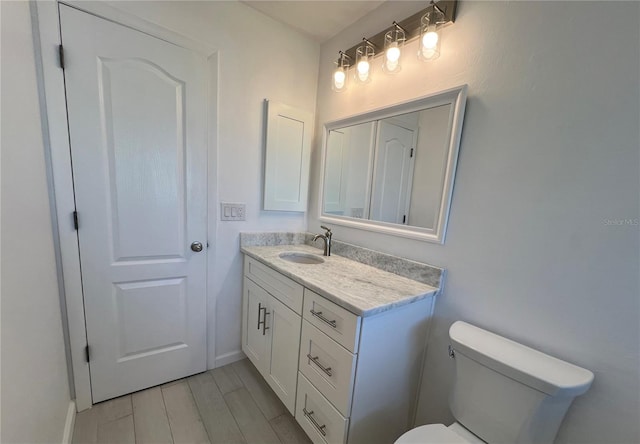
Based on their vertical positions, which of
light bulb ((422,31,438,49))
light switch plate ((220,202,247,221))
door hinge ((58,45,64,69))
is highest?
light bulb ((422,31,438,49))

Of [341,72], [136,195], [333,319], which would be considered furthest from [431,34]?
[136,195]

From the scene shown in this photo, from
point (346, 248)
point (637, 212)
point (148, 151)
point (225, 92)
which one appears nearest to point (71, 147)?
point (148, 151)

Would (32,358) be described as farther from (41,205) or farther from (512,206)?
(512,206)

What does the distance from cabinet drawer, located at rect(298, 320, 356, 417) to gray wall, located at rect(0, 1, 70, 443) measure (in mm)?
921

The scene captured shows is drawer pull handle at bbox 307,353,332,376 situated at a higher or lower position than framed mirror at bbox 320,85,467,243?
lower

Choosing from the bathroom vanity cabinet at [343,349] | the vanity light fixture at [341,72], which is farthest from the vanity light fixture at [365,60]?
the bathroom vanity cabinet at [343,349]

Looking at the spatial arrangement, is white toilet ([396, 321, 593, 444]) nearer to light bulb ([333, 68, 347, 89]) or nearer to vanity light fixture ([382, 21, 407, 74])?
vanity light fixture ([382, 21, 407, 74])

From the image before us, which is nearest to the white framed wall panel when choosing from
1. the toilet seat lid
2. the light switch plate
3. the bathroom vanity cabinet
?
the light switch plate

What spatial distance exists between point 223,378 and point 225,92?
1897 millimetres

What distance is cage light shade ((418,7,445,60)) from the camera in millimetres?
1135

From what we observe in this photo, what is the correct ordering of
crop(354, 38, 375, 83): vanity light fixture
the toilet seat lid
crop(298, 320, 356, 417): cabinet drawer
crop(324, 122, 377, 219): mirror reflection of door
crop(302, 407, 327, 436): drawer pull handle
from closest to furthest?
1. the toilet seat lid
2. crop(298, 320, 356, 417): cabinet drawer
3. crop(302, 407, 327, 436): drawer pull handle
4. crop(354, 38, 375, 83): vanity light fixture
5. crop(324, 122, 377, 219): mirror reflection of door

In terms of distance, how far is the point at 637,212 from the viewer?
2.39 ft

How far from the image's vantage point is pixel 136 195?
1364mm

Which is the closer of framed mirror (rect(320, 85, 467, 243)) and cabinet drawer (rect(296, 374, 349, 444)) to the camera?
cabinet drawer (rect(296, 374, 349, 444))
